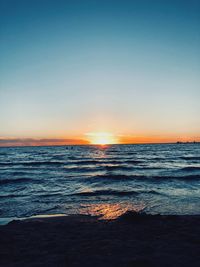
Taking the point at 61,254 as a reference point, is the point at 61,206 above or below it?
below

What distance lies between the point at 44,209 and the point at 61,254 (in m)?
5.38

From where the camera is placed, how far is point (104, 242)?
5387 millimetres

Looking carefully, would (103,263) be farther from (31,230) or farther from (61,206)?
(61,206)

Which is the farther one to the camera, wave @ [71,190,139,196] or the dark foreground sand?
wave @ [71,190,139,196]

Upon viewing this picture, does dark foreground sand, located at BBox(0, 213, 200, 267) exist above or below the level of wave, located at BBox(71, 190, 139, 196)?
above

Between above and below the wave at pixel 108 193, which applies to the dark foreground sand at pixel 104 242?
above

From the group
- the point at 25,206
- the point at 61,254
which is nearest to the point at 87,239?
the point at 61,254

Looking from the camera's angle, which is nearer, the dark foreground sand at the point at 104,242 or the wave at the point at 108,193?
the dark foreground sand at the point at 104,242

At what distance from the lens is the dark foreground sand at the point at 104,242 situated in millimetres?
4363

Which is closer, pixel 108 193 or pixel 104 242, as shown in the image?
pixel 104 242

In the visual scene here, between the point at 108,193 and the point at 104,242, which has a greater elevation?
the point at 104,242

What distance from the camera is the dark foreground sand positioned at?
436 centimetres

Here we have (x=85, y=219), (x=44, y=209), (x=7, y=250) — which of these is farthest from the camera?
(x=44, y=209)

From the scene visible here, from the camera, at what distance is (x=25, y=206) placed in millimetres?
10281
